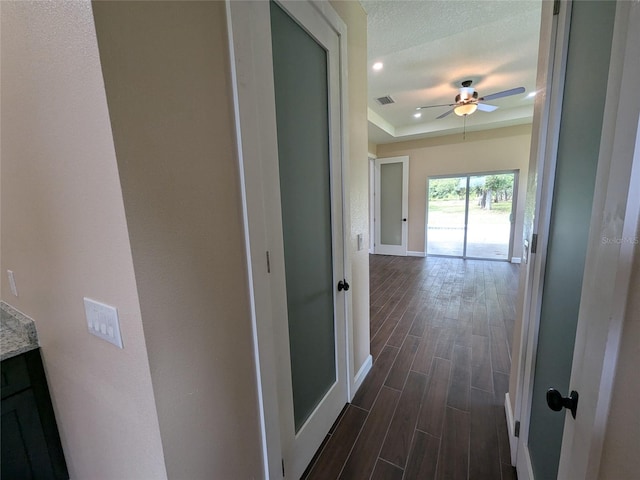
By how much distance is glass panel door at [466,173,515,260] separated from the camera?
569 centimetres

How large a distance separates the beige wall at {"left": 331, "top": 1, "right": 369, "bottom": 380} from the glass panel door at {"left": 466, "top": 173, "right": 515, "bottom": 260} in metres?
5.05

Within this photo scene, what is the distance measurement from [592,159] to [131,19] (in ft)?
4.15

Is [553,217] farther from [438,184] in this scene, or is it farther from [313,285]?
[438,184]

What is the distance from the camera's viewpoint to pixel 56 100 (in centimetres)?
70

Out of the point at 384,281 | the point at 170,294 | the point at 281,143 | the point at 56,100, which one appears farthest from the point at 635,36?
the point at 384,281

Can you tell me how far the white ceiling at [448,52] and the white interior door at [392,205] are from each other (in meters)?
1.68

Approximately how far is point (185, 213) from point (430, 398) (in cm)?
209

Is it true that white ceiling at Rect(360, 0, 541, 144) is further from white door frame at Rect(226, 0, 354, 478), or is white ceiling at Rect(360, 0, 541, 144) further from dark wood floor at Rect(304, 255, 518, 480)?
dark wood floor at Rect(304, 255, 518, 480)

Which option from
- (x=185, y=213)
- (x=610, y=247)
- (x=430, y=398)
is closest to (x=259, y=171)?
(x=185, y=213)

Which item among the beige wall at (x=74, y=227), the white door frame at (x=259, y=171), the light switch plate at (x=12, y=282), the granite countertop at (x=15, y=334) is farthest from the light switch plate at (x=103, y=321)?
the light switch plate at (x=12, y=282)

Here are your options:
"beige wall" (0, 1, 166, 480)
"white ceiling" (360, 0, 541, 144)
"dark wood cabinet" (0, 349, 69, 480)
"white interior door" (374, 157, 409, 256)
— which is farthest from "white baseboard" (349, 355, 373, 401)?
"white interior door" (374, 157, 409, 256)

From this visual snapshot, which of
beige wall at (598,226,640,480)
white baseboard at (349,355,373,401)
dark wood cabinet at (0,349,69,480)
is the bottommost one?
white baseboard at (349,355,373,401)

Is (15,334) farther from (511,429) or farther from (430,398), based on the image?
(511,429)

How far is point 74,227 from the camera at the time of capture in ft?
2.52
